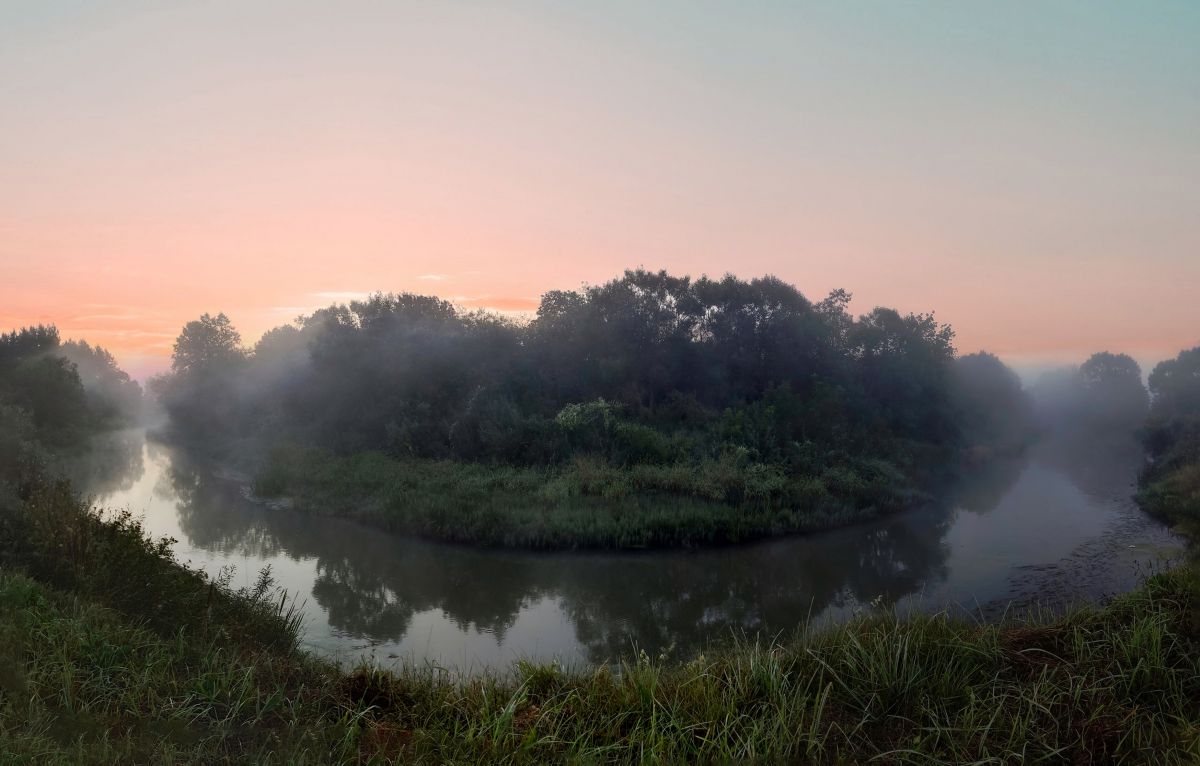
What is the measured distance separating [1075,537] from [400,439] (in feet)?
79.3

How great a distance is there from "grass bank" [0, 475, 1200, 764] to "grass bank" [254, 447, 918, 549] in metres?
10.6

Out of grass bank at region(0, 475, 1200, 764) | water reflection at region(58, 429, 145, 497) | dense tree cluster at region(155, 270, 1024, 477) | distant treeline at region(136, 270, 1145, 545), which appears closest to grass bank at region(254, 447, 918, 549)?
distant treeline at region(136, 270, 1145, 545)

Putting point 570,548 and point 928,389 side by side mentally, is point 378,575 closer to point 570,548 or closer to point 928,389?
point 570,548

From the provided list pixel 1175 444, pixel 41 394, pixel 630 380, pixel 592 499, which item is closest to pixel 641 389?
pixel 630 380

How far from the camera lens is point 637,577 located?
1485 cm

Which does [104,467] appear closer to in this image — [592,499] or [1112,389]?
[592,499]

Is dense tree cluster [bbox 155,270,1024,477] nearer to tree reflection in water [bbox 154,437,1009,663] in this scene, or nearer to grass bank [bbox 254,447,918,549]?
grass bank [bbox 254,447,918,549]

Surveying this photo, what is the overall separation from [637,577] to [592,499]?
4369 mm

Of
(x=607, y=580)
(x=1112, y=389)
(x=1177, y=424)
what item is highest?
(x=1112, y=389)

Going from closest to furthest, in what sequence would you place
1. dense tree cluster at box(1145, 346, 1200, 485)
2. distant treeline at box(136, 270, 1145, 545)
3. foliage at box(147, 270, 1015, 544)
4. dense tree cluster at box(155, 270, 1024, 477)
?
1. distant treeline at box(136, 270, 1145, 545)
2. dense tree cluster at box(1145, 346, 1200, 485)
3. foliage at box(147, 270, 1015, 544)
4. dense tree cluster at box(155, 270, 1024, 477)

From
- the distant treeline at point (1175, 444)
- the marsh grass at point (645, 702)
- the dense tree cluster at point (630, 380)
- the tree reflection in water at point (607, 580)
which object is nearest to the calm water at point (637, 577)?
the tree reflection in water at point (607, 580)

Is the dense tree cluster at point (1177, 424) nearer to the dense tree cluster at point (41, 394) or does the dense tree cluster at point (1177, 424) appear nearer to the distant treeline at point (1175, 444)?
the distant treeline at point (1175, 444)

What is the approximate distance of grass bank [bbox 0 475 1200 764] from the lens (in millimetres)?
4516

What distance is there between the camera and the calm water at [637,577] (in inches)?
452
